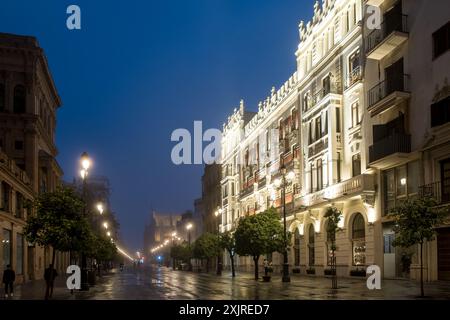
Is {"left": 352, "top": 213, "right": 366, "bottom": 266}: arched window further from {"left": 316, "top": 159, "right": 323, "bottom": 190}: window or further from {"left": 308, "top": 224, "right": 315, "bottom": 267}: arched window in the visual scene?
{"left": 308, "top": 224, "right": 315, "bottom": 267}: arched window

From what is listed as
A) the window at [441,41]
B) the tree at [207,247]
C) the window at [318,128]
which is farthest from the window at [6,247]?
the window at [441,41]

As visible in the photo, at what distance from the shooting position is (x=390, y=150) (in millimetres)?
36844

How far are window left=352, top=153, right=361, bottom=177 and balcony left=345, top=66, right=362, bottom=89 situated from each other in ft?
17.6

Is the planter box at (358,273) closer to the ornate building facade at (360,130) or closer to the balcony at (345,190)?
the ornate building facade at (360,130)

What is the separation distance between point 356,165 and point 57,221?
82.3ft

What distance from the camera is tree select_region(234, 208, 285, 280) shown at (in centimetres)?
4609

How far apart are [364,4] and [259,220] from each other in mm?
18003

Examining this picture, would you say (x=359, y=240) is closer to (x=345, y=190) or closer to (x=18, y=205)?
(x=345, y=190)

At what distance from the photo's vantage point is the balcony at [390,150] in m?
35.9

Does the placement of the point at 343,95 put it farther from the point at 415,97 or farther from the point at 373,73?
the point at 415,97

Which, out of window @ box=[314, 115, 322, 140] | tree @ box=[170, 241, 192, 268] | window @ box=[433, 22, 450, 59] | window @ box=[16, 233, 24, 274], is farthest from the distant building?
window @ box=[433, 22, 450, 59]

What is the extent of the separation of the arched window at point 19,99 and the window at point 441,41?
4078 centimetres

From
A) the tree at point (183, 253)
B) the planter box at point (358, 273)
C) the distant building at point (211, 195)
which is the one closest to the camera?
the planter box at point (358, 273)
